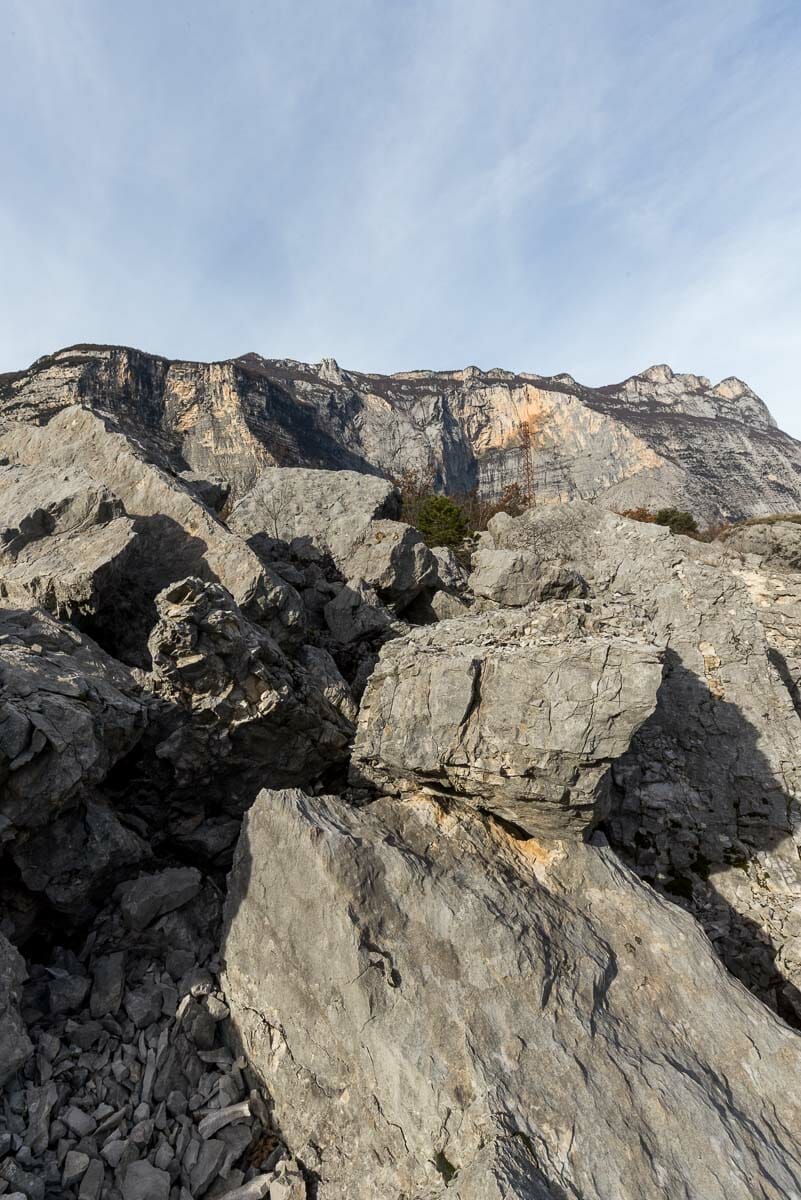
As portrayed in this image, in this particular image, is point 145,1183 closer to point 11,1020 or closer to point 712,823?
point 11,1020

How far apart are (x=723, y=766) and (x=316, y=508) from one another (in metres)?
15.8

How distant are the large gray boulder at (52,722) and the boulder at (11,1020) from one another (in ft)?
5.46

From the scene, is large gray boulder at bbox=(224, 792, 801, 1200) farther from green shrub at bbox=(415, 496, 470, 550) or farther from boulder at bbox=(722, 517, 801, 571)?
green shrub at bbox=(415, 496, 470, 550)

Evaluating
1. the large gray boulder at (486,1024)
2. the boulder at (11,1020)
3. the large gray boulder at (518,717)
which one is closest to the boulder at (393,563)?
the large gray boulder at (518,717)

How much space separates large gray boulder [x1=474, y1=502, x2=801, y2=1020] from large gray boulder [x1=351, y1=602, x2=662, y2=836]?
13.1 ft

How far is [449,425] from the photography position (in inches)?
5138

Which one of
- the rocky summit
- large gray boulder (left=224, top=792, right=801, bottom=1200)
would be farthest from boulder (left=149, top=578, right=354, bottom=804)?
large gray boulder (left=224, top=792, right=801, bottom=1200)

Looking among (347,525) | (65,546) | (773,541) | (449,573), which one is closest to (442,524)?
(449,573)

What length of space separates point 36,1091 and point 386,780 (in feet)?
19.7

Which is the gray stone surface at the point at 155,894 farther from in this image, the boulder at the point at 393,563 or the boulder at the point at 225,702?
the boulder at the point at 393,563

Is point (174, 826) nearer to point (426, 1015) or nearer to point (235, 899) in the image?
point (235, 899)

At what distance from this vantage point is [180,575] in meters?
14.3

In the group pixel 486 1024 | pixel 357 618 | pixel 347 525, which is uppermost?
pixel 347 525

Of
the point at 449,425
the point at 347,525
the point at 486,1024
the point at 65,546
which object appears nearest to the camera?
the point at 486,1024
